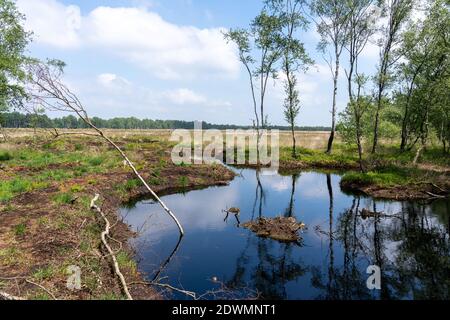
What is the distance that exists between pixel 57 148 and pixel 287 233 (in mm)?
31814

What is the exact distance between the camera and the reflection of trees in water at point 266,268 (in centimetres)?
1051

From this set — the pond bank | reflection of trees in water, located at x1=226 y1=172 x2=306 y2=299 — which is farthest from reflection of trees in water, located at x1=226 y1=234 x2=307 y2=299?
the pond bank

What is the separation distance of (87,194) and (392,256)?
15144mm

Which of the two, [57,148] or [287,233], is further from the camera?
[57,148]

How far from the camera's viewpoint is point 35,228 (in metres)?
13.0

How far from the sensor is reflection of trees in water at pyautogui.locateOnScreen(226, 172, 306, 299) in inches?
414

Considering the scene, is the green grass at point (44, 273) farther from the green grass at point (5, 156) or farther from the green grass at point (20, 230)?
the green grass at point (5, 156)

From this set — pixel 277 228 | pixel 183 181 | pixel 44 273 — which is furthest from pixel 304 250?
pixel 183 181

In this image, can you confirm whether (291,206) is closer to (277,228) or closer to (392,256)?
(277,228)

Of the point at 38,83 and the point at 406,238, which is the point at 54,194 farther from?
the point at 406,238

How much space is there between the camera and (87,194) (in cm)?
1838

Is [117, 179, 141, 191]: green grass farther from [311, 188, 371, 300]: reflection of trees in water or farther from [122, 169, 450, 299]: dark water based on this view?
[311, 188, 371, 300]: reflection of trees in water

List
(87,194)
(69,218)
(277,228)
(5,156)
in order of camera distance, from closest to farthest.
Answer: (69,218) < (277,228) < (87,194) < (5,156)

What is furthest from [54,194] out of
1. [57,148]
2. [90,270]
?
[57,148]
